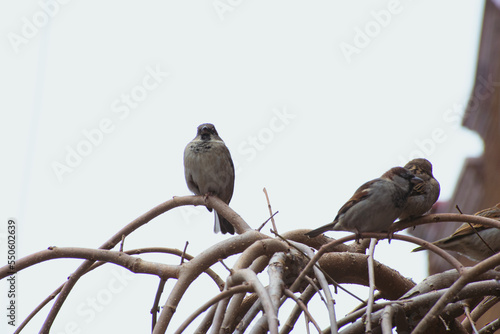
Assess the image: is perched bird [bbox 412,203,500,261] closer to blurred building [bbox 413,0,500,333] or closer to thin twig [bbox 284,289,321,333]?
thin twig [bbox 284,289,321,333]

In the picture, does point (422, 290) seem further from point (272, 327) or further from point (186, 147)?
point (186, 147)

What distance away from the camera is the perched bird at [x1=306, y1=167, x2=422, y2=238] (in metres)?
2.56

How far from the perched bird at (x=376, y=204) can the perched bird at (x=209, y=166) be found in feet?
4.81

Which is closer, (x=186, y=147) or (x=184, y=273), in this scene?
(x=184, y=273)

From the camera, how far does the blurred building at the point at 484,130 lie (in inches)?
280

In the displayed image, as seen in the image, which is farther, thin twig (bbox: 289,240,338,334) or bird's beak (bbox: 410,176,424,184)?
bird's beak (bbox: 410,176,424,184)

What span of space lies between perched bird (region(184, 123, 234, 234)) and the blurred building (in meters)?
3.48

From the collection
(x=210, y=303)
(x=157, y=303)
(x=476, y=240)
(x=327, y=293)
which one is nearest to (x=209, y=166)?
(x=476, y=240)

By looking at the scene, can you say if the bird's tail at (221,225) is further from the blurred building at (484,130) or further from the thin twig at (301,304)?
the blurred building at (484,130)

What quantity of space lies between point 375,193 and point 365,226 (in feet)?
0.49

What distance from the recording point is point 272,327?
1.33m

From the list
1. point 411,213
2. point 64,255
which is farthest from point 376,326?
point 64,255

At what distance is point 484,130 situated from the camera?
7.46 metres

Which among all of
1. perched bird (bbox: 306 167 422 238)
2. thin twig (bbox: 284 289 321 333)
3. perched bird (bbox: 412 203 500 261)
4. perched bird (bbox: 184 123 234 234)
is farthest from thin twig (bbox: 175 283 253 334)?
perched bird (bbox: 184 123 234 234)
